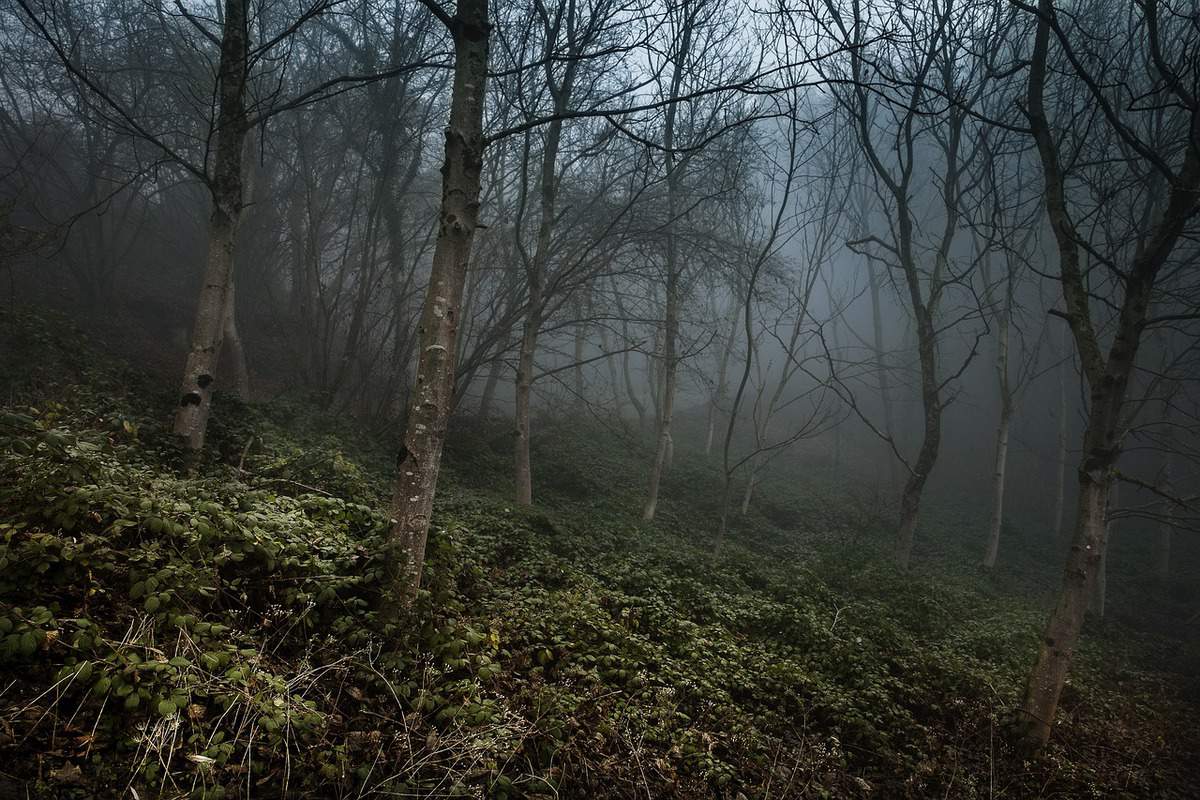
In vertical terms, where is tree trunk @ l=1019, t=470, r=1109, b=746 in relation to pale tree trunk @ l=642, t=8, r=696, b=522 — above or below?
below

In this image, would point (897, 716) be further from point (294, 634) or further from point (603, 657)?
point (294, 634)

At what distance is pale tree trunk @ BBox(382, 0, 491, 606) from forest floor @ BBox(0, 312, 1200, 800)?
8.8 inches

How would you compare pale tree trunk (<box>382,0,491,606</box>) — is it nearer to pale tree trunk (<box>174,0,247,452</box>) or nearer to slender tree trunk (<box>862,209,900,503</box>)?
pale tree trunk (<box>174,0,247,452</box>)

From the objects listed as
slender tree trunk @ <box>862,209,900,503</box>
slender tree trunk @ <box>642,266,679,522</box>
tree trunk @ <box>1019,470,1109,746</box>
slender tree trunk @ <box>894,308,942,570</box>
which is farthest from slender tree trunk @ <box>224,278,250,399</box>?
slender tree trunk @ <box>862,209,900,503</box>

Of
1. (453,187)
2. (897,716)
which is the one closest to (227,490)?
(453,187)

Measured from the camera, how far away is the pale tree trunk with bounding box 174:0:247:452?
5250mm

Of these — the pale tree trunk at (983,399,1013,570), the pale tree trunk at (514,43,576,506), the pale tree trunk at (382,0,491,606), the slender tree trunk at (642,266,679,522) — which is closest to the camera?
the pale tree trunk at (382,0,491,606)

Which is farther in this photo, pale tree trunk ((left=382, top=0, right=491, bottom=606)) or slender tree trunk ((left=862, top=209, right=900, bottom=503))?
slender tree trunk ((left=862, top=209, right=900, bottom=503))

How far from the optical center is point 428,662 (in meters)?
3.27

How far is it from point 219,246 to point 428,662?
4.29 meters

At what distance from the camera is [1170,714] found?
617 centimetres

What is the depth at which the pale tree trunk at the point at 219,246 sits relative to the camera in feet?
17.2

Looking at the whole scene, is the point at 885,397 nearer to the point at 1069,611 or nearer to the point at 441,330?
the point at 1069,611

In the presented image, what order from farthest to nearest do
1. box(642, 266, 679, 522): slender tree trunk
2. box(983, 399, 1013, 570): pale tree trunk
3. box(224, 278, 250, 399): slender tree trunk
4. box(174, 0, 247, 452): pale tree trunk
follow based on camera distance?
box(983, 399, 1013, 570): pale tree trunk
box(642, 266, 679, 522): slender tree trunk
box(224, 278, 250, 399): slender tree trunk
box(174, 0, 247, 452): pale tree trunk
